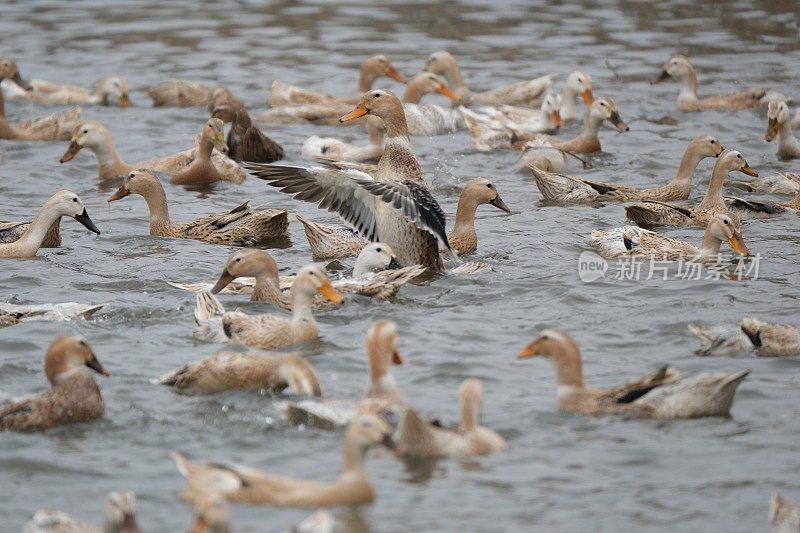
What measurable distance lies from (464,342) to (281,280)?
185 cm

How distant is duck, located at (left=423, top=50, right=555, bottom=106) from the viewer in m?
19.2

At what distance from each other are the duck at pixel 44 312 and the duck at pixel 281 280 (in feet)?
3.33

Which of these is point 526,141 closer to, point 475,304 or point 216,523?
point 475,304

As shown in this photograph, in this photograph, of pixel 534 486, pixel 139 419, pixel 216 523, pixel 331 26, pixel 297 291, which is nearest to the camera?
pixel 216 523

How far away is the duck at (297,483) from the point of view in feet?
22.3

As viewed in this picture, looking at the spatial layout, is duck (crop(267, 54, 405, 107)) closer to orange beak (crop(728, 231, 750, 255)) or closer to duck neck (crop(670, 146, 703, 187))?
duck neck (crop(670, 146, 703, 187))

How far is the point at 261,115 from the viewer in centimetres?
1875

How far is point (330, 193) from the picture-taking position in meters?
12.2

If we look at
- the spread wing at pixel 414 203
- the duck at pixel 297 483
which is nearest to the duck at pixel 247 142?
the spread wing at pixel 414 203

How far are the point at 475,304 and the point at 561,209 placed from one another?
3702 millimetres

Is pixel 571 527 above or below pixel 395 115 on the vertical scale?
below

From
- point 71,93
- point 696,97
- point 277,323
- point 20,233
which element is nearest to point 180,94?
point 71,93

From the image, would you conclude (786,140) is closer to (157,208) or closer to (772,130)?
(772,130)

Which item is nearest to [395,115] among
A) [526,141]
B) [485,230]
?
[485,230]
